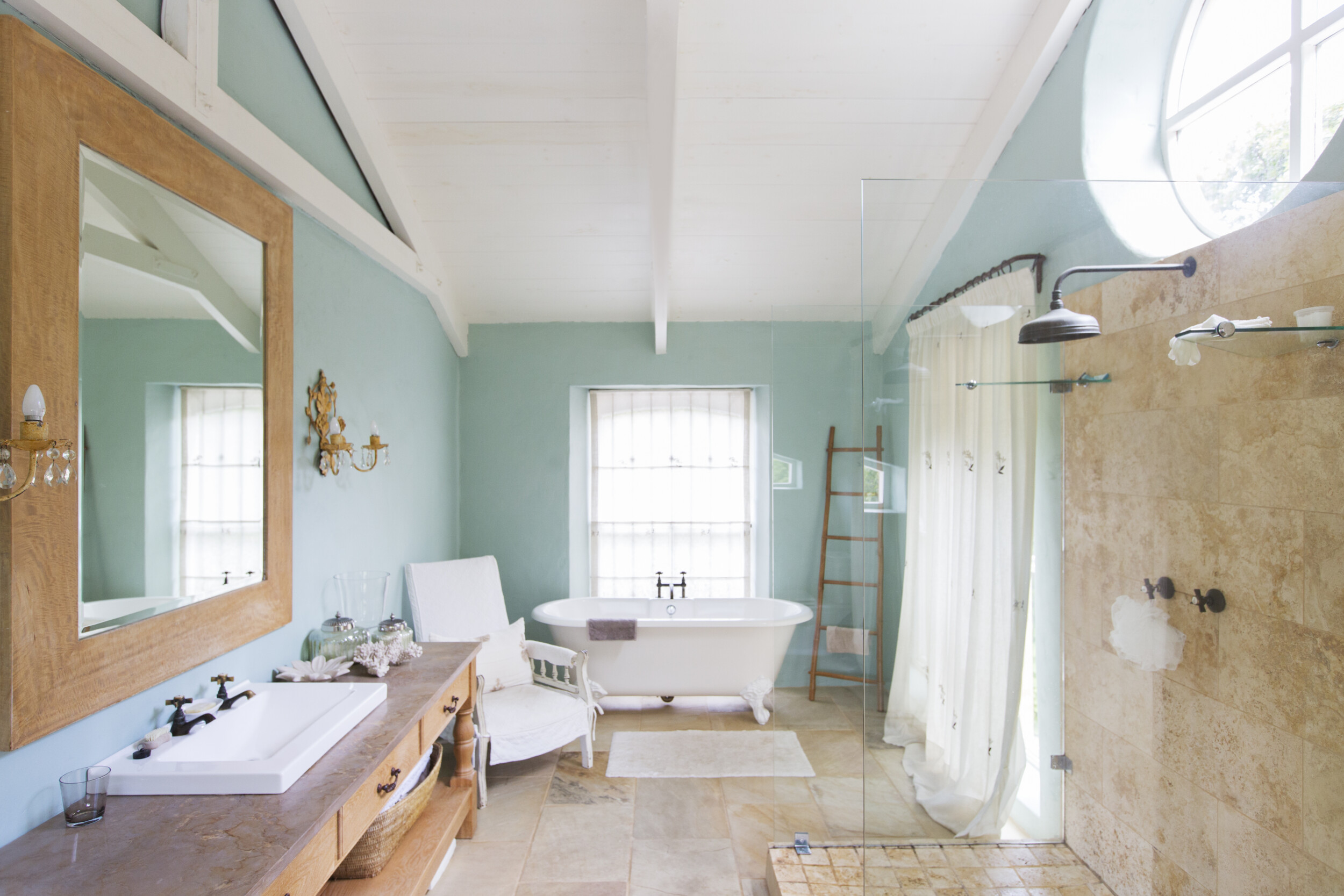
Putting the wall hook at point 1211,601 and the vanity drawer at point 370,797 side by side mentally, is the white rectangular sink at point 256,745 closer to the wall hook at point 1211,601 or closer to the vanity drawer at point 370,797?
the vanity drawer at point 370,797

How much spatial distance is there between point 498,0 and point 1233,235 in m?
2.39

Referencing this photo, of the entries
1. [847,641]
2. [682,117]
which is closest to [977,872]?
[847,641]

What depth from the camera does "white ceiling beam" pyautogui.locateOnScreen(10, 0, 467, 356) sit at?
143 centimetres

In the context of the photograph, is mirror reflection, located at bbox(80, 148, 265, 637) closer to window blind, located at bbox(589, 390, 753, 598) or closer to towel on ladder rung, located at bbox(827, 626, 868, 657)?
towel on ladder rung, located at bbox(827, 626, 868, 657)

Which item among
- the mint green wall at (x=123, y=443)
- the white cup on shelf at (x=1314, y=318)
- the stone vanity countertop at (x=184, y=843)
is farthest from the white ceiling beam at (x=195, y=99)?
the white cup on shelf at (x=1314, y=318)

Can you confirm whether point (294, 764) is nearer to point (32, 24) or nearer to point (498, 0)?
point (32, 24)

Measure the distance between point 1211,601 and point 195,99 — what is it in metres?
2.71

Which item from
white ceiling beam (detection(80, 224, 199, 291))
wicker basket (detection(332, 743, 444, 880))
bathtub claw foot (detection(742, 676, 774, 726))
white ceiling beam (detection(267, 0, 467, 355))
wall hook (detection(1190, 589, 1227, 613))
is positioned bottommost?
bathtub claw foot (detection(742, 676, 774, 726))

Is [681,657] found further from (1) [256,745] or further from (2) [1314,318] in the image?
(2) [1314,318]

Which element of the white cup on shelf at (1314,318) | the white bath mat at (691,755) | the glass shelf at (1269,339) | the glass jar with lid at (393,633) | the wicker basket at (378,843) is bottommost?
the white bath mat at (691,755)

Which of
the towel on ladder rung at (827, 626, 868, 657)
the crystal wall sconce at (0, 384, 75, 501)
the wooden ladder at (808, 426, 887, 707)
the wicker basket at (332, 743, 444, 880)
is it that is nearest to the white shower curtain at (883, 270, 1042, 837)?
the wooden ladder at (808, 426, 887, 707)

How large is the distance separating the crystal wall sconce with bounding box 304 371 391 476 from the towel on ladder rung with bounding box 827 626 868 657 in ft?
6.05

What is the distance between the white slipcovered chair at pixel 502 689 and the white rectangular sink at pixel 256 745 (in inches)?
39.6

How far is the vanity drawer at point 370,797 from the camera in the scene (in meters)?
1.56
